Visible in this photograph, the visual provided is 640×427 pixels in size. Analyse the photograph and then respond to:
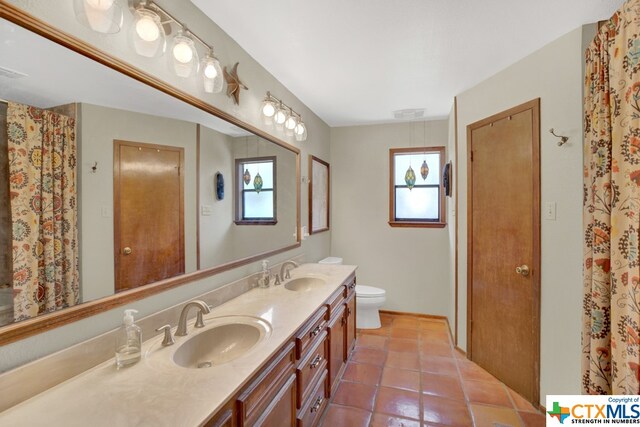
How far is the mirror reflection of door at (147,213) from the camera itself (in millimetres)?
1195

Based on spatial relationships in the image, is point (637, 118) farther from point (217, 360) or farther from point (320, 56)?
point (217, 360)

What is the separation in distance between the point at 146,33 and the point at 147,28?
0.02 meters

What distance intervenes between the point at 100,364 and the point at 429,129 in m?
3.65

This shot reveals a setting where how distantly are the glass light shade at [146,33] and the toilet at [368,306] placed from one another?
110 inches

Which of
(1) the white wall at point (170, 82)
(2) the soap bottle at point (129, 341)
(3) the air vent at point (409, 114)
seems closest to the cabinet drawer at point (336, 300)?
(1) the white wall at point (170, 82)

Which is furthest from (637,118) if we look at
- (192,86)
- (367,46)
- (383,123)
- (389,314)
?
(389,314)

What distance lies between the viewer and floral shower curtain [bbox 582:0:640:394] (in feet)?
4.02

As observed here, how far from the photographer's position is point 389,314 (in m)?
3.75

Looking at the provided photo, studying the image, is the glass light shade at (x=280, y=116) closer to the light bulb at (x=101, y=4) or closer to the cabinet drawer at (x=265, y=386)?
the light bulb at (x=101, y=4)

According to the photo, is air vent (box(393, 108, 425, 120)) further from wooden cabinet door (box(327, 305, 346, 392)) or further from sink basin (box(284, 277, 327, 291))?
wooden cabinet door (box(327, 305, 346, 392))

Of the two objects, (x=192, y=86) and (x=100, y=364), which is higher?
(x=192, y=86)

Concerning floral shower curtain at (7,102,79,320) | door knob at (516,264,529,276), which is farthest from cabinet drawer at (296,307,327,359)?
door knob at (516,264,529,276)

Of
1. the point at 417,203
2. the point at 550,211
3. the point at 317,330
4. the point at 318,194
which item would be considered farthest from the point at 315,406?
the point at 417,203

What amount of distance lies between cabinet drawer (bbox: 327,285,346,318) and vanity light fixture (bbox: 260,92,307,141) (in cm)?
139
